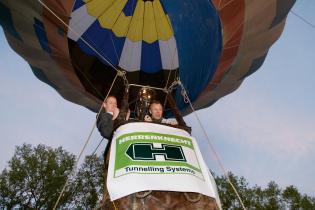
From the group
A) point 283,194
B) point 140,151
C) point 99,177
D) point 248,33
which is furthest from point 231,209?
point 140,151

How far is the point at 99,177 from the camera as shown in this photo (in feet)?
75.2

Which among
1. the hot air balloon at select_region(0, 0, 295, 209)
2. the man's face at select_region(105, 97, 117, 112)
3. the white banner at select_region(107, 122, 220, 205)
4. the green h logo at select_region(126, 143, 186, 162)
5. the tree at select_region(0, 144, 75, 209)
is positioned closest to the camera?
the white banner at select_region(107, 122, 220, 205)

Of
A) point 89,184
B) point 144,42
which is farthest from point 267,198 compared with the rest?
point 144,42

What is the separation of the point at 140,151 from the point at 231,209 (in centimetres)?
2373

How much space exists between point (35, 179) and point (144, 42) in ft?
57.2

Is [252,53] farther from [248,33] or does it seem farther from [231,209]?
[231,209]

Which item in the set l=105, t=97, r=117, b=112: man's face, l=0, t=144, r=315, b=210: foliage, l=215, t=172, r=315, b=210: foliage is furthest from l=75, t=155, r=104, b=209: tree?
l=105, t=97, r=117, b=112: man's face

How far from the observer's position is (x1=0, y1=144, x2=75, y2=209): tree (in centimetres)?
2111

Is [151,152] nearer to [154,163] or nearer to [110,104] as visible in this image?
[154,163]

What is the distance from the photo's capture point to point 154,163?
324cm

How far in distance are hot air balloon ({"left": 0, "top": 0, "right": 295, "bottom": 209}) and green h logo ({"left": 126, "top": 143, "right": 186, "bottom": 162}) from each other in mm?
2437

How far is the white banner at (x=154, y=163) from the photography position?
305cm

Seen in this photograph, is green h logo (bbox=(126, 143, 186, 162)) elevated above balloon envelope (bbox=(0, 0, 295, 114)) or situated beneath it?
situated beneath

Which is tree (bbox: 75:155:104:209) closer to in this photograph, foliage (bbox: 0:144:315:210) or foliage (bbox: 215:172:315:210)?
foliage (bbox: 0:144:315:210)
